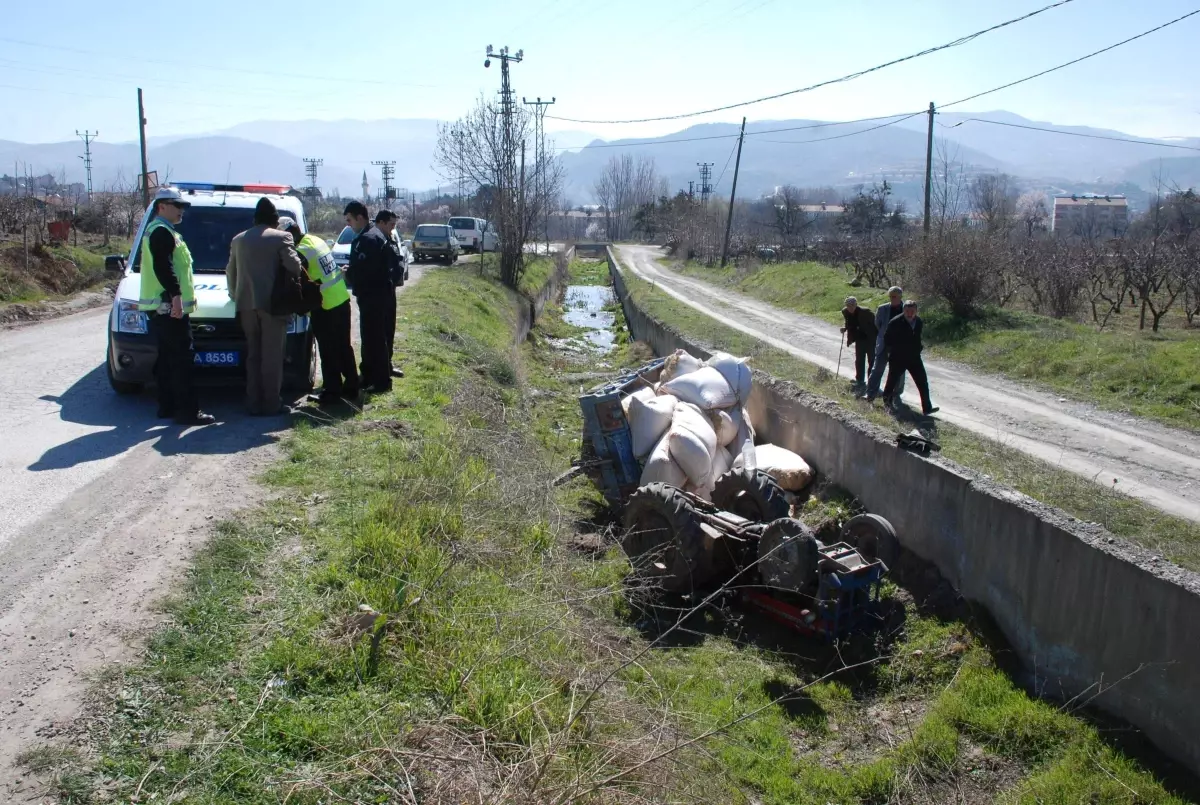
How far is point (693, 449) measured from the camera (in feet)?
32.2

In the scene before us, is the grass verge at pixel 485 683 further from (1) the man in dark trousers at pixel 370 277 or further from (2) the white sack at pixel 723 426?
(2) the white sack at pixel 723 426

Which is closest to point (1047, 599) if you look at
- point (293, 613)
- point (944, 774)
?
point (944, 774)

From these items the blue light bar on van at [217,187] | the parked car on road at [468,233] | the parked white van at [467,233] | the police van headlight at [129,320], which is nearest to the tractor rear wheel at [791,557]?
the police van headlight at [129,320]

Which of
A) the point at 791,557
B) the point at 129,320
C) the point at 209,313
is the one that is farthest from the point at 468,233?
the point at 791,557

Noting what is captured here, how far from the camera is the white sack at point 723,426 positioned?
10984 millimetres

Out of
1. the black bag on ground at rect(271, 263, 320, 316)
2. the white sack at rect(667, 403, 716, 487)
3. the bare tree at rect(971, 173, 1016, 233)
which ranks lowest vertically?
the white sack at rect(667, 403, 716, 487)

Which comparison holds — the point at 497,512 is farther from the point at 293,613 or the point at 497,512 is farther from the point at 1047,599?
the point at 1047,599

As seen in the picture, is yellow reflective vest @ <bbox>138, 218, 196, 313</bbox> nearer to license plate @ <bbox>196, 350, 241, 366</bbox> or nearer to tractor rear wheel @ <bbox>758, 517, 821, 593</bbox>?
license plate @ <bbox>196, 350, 241, 366</bbox>

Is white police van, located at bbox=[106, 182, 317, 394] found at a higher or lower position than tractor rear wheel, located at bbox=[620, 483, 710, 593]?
higher

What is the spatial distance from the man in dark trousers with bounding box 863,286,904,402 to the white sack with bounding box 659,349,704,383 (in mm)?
2439

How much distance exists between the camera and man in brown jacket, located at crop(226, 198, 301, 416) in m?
7.57

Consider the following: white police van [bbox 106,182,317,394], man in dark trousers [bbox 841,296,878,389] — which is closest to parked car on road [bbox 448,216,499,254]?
man in dark trousers [bbox 841,296,878,389]

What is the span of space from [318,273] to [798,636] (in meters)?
5.41

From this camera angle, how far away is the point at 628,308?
2842 centimetres
